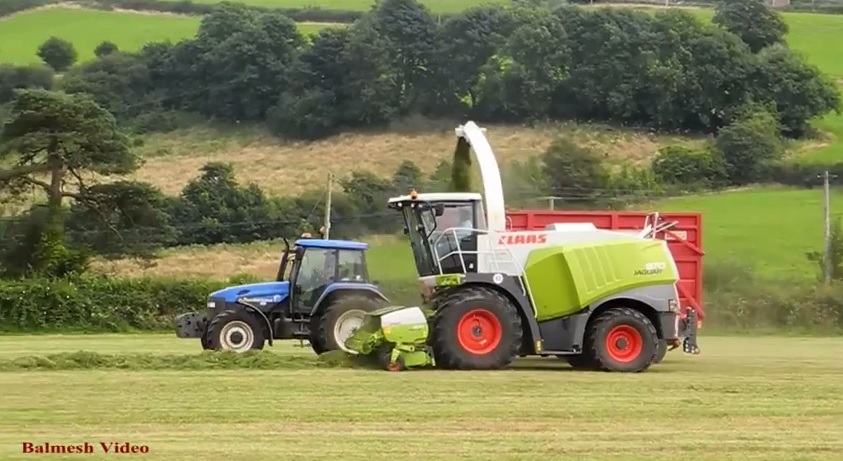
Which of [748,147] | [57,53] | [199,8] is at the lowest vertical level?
[748,147]

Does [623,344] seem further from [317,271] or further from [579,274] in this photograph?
[317,271]

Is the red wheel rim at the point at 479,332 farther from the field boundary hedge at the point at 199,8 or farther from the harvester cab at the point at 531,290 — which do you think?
the field boundary hedge at the point at 199,8

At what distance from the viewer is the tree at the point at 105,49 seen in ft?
234

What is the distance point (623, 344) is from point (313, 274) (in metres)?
5.01

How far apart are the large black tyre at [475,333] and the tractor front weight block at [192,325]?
547cm

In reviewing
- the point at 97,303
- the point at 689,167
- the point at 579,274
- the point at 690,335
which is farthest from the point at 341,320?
the point at 689,167

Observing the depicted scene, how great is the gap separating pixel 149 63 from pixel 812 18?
3479 cm

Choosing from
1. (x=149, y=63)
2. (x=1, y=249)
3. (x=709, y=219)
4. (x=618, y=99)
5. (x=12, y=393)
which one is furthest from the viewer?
(x=149, y=63)

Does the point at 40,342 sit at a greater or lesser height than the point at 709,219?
lesser

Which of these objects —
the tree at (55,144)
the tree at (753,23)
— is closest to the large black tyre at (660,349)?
the tree at (55,144)

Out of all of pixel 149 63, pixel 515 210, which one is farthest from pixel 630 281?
pixel 149 63

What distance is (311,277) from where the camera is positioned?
20.4 meters

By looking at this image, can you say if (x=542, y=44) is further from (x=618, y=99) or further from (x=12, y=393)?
(x=12, y=393)

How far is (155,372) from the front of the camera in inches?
659
